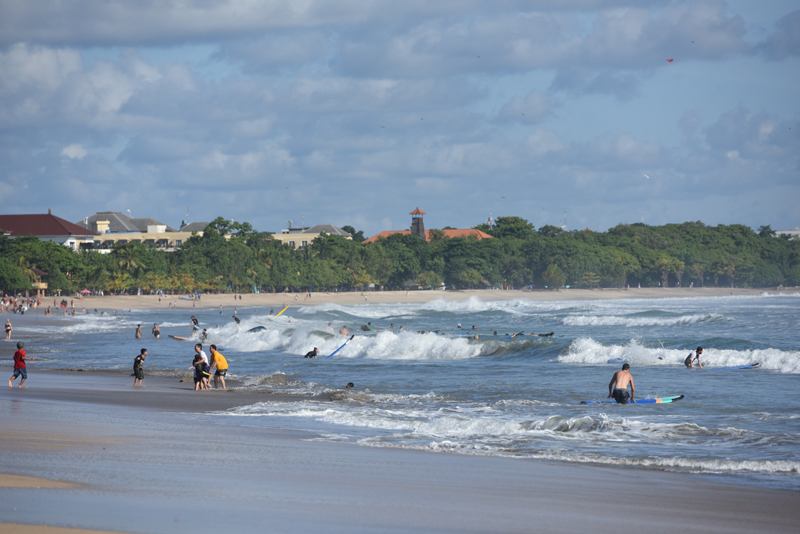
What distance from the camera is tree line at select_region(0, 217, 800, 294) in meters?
91.5

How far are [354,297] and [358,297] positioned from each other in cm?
70

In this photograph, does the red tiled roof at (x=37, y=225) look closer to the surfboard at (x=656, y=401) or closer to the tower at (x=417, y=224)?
the tower at (x=417, y=224)

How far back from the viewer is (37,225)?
117375 mm

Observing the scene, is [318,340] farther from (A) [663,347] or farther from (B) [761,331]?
(B) [761,331]

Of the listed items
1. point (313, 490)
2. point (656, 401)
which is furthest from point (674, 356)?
point (313, 490)

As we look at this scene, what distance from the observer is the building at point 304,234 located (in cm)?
15021

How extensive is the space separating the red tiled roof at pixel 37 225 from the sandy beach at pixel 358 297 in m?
31.3

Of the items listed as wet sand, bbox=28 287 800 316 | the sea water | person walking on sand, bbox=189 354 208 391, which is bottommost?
the sea water

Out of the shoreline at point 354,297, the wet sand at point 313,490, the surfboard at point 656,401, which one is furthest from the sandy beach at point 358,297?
the wet sand at point 313,490

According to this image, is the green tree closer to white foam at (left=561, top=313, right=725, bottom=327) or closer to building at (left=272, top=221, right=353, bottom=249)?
building at (left=272, top=221, right=353, bottom=249)

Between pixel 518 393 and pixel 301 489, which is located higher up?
pixel 301 489

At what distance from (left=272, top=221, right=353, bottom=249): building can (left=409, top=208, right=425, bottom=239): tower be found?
14844 mm

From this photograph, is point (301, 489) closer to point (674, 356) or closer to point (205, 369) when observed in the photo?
point (205, 369)

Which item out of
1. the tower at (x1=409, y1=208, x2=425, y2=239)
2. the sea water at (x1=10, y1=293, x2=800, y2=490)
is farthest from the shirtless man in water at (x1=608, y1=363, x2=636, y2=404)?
the tower at (x1=409, y1=208, x2=425, y2=239)
